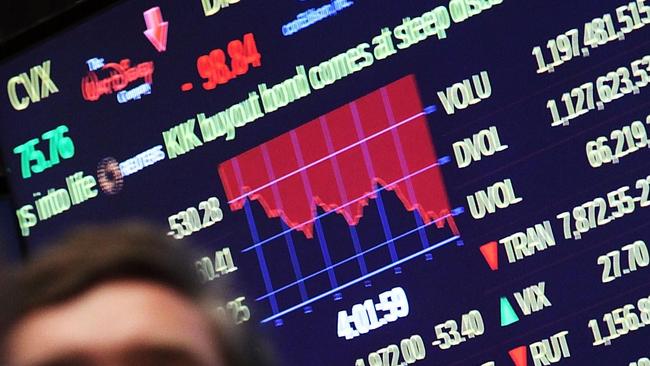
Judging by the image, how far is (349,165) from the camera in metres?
2.98

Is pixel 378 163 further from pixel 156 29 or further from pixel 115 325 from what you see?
pixel 115 325

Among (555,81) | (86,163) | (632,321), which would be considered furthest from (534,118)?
(86,163)

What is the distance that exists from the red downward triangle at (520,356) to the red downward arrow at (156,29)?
122 cm

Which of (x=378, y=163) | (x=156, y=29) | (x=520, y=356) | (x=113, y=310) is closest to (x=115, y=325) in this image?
(x=113, y=310)

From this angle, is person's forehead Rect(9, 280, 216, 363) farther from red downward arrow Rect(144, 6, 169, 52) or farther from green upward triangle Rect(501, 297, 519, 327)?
red downward arrow Rect(144, 6, 169, 52)

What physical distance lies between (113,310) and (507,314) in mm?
1939

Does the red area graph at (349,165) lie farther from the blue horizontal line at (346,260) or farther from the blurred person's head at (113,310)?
the blurred person's head at (113,310)

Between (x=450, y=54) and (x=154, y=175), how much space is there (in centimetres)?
85

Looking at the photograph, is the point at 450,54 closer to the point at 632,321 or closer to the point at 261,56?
the point at 261,56

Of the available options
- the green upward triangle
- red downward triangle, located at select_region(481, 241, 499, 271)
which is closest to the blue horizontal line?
red downward triangle, located at select_region(481, 241, 499, 271)

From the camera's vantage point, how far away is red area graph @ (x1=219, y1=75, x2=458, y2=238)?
2.89 metres

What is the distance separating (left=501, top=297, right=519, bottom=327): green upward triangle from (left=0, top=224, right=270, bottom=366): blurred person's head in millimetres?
1782

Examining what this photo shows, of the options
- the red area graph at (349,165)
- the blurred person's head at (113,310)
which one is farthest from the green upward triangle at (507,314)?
the blurred person's head at (113,310)

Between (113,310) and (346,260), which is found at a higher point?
(346,260)
